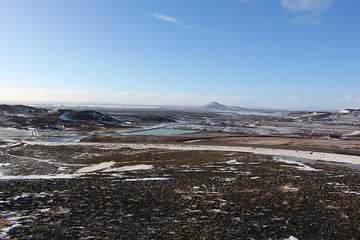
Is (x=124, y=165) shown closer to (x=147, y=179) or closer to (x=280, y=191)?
(x=147, y=179)

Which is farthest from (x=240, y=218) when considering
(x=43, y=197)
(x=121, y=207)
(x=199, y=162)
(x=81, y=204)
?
(x=199, y=162)

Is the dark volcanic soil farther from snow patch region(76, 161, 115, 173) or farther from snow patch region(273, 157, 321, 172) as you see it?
snow patch region(76, 161, 115, 173)

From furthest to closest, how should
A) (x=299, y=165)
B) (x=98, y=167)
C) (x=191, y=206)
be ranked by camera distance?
(x=98, y=167), (x=299, y=165), (x=191, y=206)

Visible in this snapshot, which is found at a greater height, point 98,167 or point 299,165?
point 299,165

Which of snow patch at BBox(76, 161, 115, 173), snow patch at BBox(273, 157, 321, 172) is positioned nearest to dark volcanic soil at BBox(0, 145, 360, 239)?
snow patch at BBox(273, 157, 321, 172)

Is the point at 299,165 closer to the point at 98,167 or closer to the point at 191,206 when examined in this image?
the point at 191,206

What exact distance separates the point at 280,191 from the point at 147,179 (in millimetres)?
8274

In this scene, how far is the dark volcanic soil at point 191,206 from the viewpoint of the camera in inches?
426

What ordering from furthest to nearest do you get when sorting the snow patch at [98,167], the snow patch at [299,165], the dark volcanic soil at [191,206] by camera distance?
the snow patch at [98,167]
the snow patch at [299,165]
the dark volcanic soil at [191,206]

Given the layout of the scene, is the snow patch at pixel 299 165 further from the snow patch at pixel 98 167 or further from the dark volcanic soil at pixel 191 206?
the snow patch at pixel 98 167

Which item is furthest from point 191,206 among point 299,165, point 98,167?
point 98,167

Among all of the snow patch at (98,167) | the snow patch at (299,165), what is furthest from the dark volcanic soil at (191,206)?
the snow patch at (98,167)

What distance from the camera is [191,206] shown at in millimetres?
14109

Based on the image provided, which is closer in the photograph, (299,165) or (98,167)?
(299,165)
